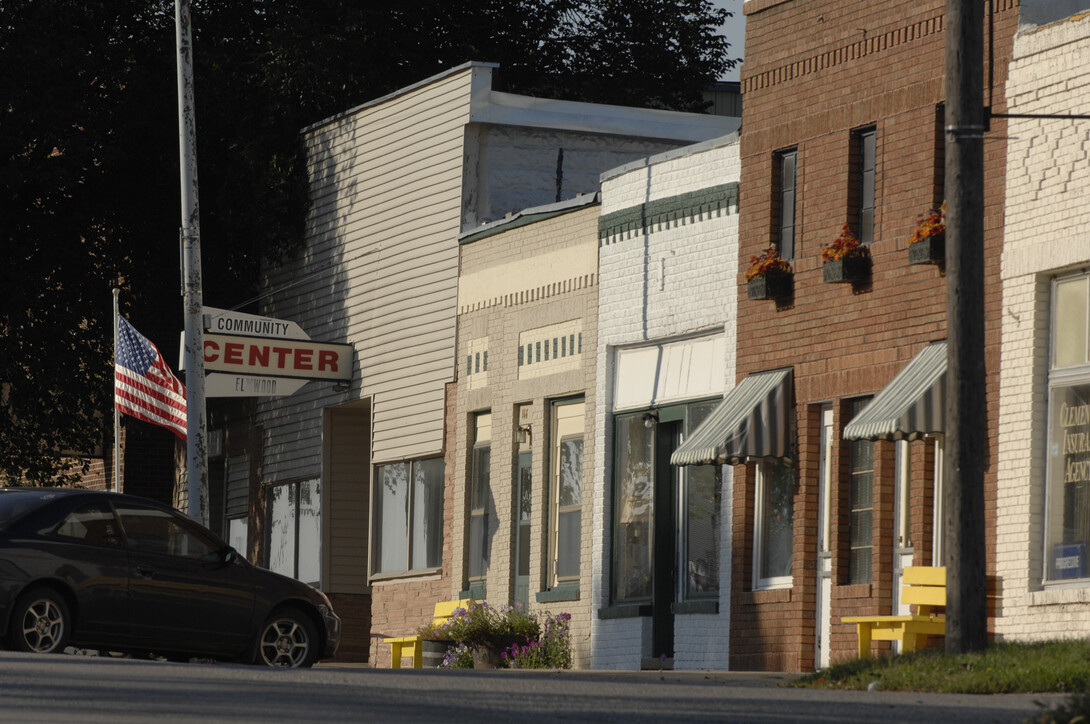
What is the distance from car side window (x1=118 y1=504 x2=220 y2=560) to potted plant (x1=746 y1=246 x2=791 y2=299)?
624 cm

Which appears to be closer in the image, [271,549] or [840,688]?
[840,688]

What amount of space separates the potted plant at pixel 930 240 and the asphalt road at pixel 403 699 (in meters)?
5.46

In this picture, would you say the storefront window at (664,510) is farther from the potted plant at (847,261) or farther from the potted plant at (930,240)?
the potted plant at (930,240)

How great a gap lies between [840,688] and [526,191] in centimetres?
1399

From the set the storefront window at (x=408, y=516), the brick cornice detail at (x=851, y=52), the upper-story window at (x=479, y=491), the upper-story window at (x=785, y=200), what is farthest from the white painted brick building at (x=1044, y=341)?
the storefront window at (x=408, y=516)

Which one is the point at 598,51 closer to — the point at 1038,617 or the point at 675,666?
the point at 675,666

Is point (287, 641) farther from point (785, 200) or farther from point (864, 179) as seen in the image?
point (864, 179)

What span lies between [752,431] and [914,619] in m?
3.38

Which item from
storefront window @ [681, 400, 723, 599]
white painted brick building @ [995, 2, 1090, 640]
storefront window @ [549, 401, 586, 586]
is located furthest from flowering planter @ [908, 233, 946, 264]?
storefront window @ [549, 401, 586, 586]

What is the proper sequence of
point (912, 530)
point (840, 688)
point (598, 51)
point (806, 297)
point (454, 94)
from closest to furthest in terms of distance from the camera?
point (840, 688), point (912, 530), point (806, 297), point (454, 94), point (598, 51)

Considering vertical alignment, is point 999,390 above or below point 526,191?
below

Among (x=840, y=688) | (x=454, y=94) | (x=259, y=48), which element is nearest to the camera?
(x=840, y=688)

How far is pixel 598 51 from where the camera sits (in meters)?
39.9

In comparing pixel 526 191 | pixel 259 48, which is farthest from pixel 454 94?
pixel 259 48
